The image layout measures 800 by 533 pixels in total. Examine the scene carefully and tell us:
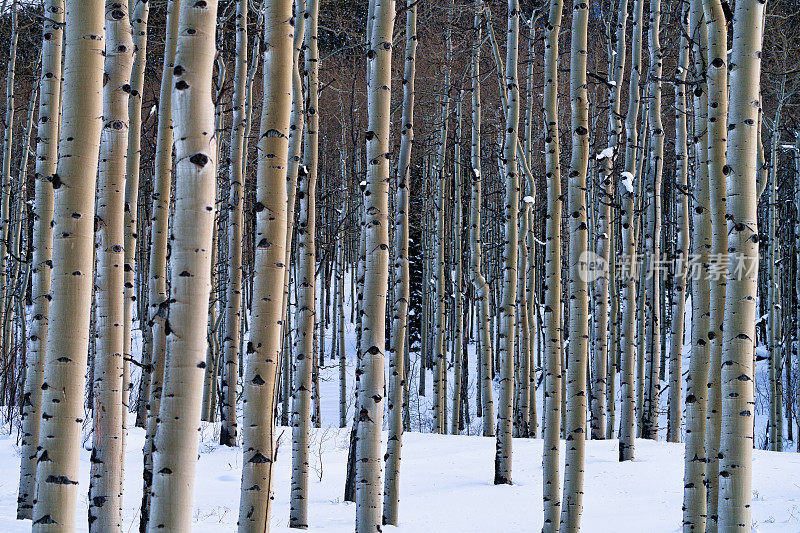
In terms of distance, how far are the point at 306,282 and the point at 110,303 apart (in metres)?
2.17

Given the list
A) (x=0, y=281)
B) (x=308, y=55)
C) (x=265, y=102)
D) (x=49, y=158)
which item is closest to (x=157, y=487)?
(x=265, y=102)

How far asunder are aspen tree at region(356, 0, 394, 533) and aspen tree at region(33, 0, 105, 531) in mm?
2025

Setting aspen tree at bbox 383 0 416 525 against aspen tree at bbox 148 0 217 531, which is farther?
aspen tree at bbox 383 0 416 525

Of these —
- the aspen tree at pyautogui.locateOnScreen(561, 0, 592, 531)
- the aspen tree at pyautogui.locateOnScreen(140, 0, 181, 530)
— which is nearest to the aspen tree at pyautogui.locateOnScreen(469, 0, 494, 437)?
the aspen tree at pyautogui.locateOnScreen(561, 0, 592, 531)

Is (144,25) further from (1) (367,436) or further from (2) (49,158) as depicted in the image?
(1) (367,436)

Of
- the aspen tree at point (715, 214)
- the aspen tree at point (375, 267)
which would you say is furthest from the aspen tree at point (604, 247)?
the aspen tree at point (375, 267)

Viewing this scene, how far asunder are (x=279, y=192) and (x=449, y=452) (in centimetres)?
697

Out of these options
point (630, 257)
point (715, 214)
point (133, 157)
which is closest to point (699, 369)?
point (715, 214)

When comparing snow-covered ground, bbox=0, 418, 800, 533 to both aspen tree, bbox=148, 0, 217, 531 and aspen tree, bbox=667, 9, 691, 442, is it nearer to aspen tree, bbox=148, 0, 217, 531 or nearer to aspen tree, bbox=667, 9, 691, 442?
aspen tree, bbox=667, 9, 691, 442

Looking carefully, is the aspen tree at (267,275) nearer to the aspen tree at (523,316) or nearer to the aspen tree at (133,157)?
the aspen tree at (133,157)

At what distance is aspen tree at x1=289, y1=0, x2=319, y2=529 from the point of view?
5484 mm

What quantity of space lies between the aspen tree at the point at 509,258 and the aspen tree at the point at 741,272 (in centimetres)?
371

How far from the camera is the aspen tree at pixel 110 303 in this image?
351 centimetres

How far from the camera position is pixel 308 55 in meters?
5.61
